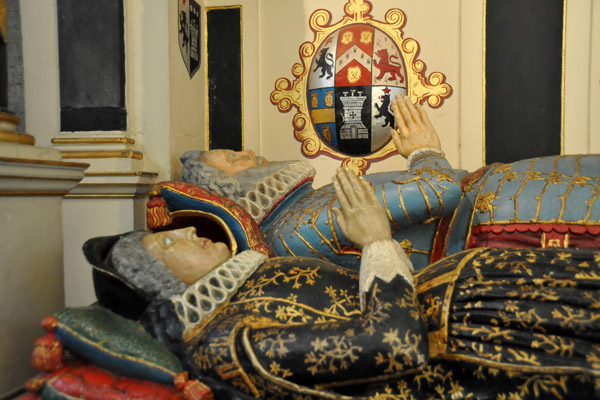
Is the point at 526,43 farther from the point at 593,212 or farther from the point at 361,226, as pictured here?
the point at 361,226

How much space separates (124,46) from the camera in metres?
2.35

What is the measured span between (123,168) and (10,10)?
93 cm

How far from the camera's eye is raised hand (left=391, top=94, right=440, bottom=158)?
209 centimetres

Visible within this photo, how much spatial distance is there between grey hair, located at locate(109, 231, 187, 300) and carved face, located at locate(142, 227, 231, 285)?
0.10 feet

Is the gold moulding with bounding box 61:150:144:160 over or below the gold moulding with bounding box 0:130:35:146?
below

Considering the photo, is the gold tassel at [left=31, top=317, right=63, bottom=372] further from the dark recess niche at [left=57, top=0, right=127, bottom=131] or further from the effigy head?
the dark recess niche at [left=57, top=0, right=127, bottom=131]

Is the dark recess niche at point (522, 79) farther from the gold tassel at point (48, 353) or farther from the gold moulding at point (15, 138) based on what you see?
the gold tassel at point (48, 353)

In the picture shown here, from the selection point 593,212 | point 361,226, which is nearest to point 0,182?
point 361,226

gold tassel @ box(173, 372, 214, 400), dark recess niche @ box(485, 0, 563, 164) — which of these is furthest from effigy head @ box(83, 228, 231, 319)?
dark recess niche @ box(485, 0, 563, 164)

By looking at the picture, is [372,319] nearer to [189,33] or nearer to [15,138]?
[15,138]

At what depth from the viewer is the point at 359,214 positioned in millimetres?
1418

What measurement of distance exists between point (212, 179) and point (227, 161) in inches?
5.9

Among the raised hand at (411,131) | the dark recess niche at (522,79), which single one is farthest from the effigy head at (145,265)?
the dark recess niche at (522,79)

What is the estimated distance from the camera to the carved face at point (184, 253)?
1.40 metres
